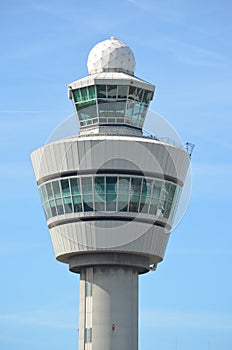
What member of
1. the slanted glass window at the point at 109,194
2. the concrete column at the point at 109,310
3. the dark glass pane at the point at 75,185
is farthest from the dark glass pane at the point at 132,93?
the concrete column at the point at 109,310

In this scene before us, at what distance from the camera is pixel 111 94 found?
3228 inches

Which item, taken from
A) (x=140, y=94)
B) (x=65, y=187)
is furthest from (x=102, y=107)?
(x=65, y=187)

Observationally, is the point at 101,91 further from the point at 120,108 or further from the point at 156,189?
the point at 156,189

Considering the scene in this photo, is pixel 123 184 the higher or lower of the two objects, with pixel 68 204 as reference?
higher

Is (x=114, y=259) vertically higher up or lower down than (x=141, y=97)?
lower down

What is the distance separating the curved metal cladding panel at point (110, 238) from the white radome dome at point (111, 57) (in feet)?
47.5

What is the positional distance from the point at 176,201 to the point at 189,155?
417cm

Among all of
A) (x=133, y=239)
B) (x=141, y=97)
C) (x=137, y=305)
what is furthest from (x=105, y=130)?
(x=137, y=305)

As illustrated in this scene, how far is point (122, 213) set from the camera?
7769 centimetres

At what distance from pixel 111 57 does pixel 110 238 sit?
54.3 feet

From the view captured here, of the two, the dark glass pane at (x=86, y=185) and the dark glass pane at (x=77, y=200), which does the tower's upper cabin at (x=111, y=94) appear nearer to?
the dark glass pane at (x=86, y=185)

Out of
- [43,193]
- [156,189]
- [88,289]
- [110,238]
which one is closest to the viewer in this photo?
[110,238]

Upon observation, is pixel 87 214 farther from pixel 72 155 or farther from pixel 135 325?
pixel 135 325

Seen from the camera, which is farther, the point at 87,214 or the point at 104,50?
the point at 104,50
